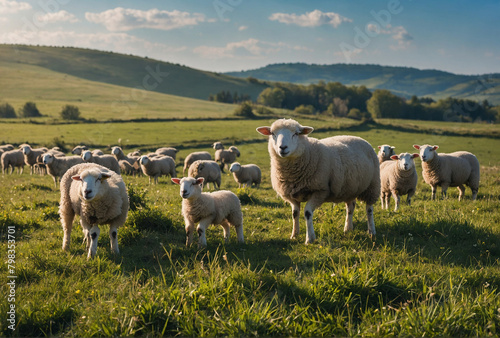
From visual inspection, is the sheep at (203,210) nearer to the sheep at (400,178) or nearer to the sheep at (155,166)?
the sheep at (400,178)

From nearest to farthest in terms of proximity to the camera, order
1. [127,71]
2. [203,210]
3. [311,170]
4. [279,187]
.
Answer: [311,170]
[203,210]
[279,187]
[127,71]

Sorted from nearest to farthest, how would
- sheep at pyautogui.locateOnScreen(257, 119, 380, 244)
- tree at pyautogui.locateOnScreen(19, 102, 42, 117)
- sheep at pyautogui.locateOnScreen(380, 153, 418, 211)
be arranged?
sheep at pyautogui.locateOnScreen(257, 119, 380, 244) < sheep at pyautogui.locateOnScreen(380, 153, 418, 211) < tree at pyautogui.locateOnScreen(19, 102, 42, 117)

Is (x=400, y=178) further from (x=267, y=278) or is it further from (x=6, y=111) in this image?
(x=6, y=111)

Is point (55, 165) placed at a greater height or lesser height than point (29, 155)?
greater

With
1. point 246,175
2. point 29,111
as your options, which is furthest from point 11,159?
point 29,111

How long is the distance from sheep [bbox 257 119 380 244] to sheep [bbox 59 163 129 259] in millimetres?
2977

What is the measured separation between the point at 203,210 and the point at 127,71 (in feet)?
438

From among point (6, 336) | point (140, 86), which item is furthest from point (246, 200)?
point (140, 86)

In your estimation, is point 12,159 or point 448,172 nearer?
point 448,172

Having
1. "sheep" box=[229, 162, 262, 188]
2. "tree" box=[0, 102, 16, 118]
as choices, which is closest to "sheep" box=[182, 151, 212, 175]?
"sheep" box=[229, 162, 262, 188]

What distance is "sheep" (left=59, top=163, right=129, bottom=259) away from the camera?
252 inches

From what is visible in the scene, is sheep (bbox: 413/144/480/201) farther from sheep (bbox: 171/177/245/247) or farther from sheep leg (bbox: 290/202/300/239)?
sheep (bbox: 171/177/245/247)

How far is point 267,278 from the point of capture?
4379 millimetres

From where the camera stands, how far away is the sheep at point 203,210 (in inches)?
274
